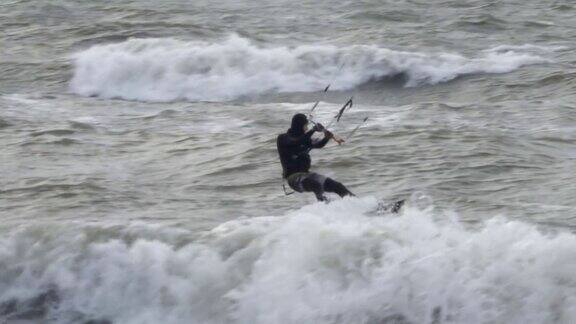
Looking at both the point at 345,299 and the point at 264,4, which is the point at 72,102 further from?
the point at 345,299

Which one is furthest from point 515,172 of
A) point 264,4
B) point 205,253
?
point 264,4

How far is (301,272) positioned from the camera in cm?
1252

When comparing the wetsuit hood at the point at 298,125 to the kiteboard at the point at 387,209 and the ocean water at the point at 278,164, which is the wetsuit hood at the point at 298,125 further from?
Result: the kiteboard at the point at 387,209

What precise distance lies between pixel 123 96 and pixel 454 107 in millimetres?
6579

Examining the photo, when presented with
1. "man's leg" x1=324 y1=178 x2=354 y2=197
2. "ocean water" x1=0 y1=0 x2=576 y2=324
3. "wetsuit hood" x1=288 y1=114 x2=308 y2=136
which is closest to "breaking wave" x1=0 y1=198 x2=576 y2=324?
"ocean water" x1=0 y1=0 x2=576 y2=324

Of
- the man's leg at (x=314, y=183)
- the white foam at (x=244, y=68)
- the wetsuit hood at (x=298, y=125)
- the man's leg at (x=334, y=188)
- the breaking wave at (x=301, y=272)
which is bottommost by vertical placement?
the white foam at (x=244, y=68)

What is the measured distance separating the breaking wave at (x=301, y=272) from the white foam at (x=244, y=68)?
9.94 metres

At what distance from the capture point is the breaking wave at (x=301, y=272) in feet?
39.2

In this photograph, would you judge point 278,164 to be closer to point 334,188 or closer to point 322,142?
point 334,188

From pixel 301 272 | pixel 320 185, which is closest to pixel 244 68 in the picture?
pixel 320 185

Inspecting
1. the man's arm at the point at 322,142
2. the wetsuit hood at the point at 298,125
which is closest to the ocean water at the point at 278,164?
the man's arm at the point at 322,142

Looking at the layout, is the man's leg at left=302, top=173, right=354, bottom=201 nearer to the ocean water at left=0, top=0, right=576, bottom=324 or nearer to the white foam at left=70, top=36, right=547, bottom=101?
the ocean water at left=0, top=0, right=576, bottom=324

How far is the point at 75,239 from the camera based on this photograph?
1380 cm

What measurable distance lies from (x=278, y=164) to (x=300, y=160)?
3.79 m
